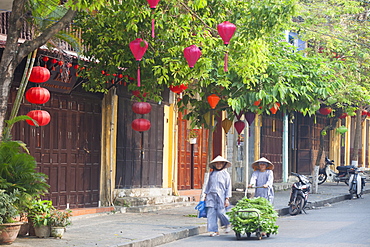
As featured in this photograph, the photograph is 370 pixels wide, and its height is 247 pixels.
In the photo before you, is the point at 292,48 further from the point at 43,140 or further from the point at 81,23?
the point at 43,140

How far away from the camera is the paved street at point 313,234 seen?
439 inches

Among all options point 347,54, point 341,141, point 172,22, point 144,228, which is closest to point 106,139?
point 144,228

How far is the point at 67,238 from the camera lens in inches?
441

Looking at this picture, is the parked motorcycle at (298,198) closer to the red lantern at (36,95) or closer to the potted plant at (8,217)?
the red lantern at (36,95)

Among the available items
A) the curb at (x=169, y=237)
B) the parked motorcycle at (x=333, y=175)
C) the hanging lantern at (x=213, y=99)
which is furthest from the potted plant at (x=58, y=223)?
the parked motorcycle at (x=333, y=175)

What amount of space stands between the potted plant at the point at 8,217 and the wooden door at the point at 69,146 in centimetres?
354

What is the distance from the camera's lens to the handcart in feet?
38.9

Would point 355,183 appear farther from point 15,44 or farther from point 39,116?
point 15,44

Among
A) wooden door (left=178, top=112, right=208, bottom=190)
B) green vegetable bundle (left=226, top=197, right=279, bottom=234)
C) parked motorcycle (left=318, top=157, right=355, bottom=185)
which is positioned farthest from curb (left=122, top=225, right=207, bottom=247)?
parked motorcycle (left=318, top=157, right=355, bottom=185)

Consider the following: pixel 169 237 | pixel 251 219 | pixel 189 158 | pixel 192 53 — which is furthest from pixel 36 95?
pixel 189 158

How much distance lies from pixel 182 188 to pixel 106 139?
487 centimetres

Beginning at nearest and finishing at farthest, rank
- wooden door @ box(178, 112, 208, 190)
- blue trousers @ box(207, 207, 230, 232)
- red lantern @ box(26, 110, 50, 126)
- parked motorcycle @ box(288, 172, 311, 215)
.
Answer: red lantern @ box(26, 110, 50, 126) < blue trousers @ box(207, 207, 230, 232) < parked motorcycle @ box(288, 172, 311, 215) < wooden door @ box(178, 112, 208, 190)

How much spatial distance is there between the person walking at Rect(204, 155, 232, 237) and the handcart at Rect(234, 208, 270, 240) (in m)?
0.98

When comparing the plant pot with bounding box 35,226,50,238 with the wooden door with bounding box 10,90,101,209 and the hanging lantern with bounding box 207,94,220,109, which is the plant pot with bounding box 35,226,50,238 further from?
the hanging lantern with bounding box 207,94,220,109
